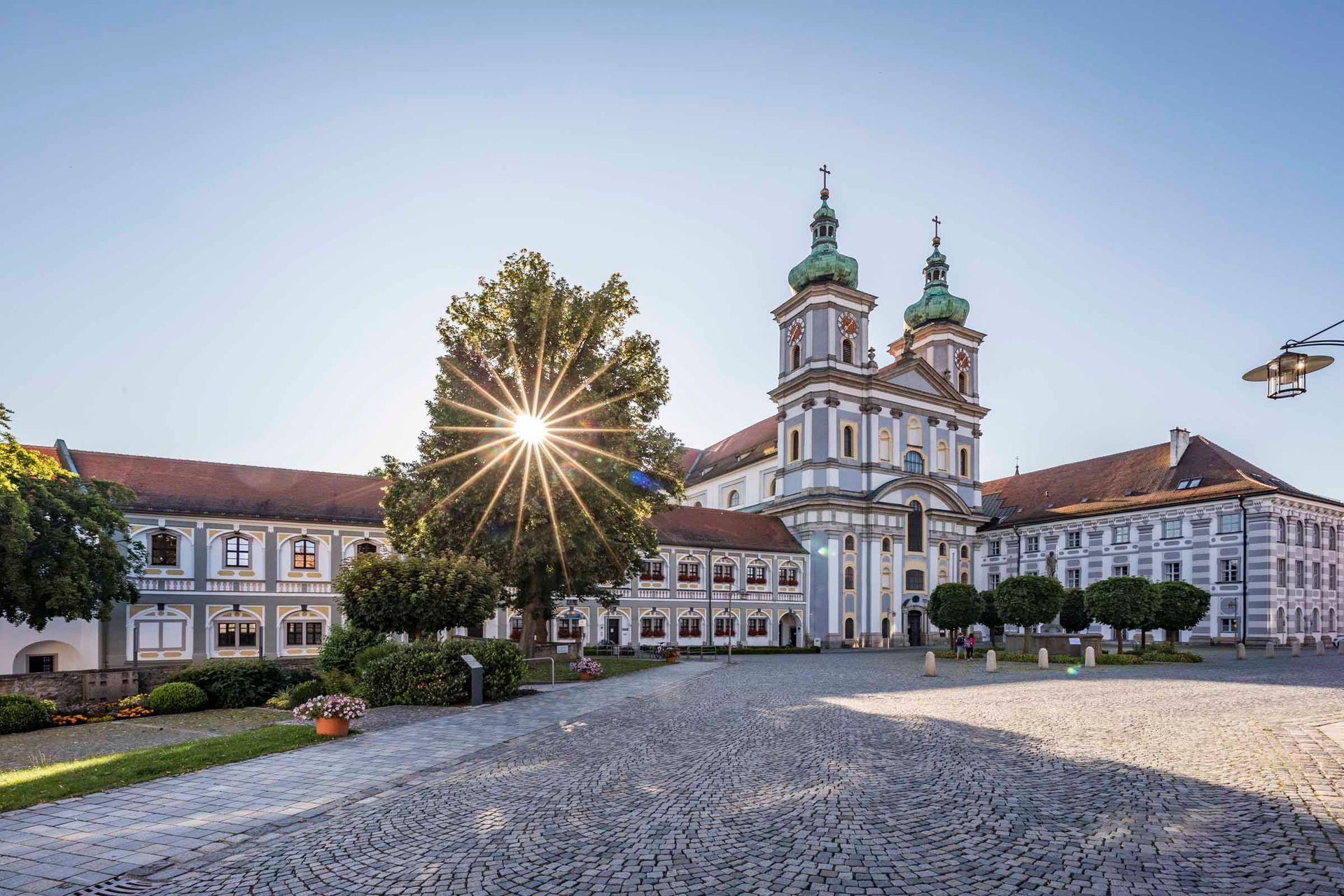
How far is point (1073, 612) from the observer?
4862 cm

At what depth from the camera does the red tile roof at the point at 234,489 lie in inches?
1470

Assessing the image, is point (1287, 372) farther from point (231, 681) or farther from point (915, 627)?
point (915, 627)

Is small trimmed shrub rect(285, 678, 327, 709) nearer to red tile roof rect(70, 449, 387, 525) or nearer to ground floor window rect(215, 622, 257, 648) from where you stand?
ground floor window rect(215, 622, 257, 648)

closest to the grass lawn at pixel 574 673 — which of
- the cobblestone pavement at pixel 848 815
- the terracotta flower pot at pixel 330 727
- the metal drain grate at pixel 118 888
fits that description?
the terracotta flower pot at pixel 330 727

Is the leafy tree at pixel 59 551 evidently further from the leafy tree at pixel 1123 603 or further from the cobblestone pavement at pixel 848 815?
the leafy tree at pixel 1123 603

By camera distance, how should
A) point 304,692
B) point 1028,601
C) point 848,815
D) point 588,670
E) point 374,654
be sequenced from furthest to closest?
point 1028,601 < point 588,670 < point 374,654 < point 304,692 < point 848,815

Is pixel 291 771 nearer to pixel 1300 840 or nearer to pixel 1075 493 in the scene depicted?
pixel 1300 840

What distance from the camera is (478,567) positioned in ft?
83.3

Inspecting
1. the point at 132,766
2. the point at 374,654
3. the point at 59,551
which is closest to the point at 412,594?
the point at 374,654

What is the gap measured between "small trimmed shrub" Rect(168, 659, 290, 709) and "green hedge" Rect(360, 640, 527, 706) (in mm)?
4546

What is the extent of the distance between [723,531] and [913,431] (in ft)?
59.3

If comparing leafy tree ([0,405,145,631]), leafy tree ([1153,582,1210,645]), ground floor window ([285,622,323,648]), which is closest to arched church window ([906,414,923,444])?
leafy tree ([1153,582,1210,645])

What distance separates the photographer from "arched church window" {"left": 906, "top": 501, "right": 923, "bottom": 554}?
58.9m

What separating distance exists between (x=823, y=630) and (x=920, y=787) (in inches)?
1785
